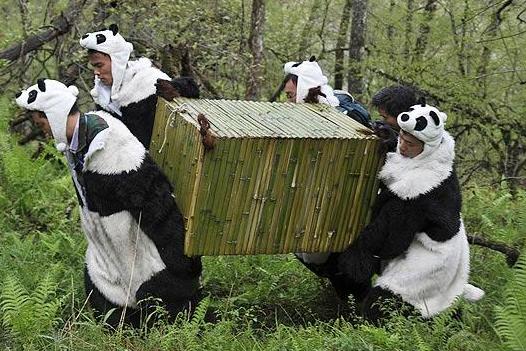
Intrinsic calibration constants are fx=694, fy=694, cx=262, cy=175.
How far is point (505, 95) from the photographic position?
402 inches

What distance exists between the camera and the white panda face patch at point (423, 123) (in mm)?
4312

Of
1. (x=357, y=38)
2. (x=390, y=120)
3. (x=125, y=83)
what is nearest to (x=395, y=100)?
(x=390, y=120)

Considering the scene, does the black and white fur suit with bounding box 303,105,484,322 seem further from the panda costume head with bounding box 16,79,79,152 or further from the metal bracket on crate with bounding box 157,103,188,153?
the panda costume head with bounding box 16,79,79,152

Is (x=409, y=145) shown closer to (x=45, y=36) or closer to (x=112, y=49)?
(x=112, y=49)

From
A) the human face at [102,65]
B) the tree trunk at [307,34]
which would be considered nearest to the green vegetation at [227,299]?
the human face at [102,65]

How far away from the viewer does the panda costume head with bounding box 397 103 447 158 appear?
170 inches

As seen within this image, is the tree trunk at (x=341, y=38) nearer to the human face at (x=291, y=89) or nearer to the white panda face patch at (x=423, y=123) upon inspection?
the human face at (x=291, y=89)

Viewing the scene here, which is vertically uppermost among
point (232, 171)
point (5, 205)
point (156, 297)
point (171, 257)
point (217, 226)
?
point (232, 171)

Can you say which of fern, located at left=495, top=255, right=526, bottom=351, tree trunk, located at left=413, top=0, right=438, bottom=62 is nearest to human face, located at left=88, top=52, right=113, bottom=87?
fern, located at left=495, top=255, right=526, bottom=351

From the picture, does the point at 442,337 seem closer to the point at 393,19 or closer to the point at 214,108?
the point at 214,108

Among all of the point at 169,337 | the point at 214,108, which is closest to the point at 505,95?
the point at 214,108

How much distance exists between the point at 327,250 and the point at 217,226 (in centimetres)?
85

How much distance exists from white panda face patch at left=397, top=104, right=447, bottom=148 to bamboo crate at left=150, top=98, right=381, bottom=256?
24 centimetres

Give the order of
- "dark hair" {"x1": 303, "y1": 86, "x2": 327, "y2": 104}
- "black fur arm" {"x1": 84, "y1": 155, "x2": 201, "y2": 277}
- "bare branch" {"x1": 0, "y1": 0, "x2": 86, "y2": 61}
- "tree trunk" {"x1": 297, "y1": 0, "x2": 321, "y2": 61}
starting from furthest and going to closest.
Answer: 1. "tree trunk" {"x1": 297, "y1": 0, "x2": 321, "y2": 61}
2. "bare branch" {"x1": 0, "y1": 0, "x2": 86, "y2": 61}
3. "dark hair" {"x1": 303, "y1": 86, "x2": 327, "y2": 104}
4. "black fur arm" {"x1": 84, "y1": 155, "x2": 201, "y2": 277}
